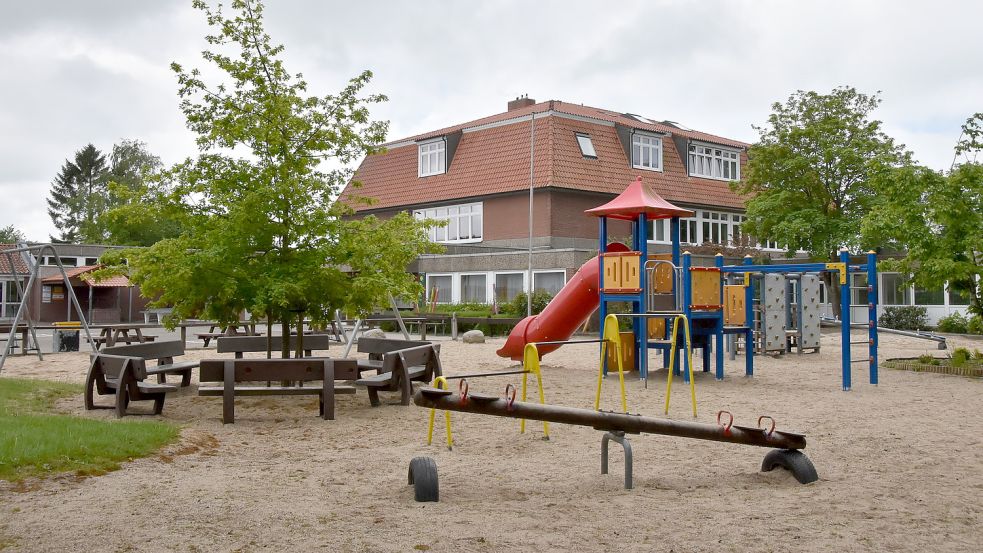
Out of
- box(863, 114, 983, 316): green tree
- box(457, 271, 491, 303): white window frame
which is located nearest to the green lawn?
box(863, 114, 983, 316): green tree

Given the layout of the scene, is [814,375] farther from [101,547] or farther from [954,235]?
[101,547]

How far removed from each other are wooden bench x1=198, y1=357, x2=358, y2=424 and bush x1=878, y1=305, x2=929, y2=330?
31.4 metres

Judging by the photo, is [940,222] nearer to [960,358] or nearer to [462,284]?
[960,358]

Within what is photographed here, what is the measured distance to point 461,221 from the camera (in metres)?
41.9

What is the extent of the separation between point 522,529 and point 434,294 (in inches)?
1233

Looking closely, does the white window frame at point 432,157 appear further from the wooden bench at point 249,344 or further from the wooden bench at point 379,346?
the wooden bench at point 379,346

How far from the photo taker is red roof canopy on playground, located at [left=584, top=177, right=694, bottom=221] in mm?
16359

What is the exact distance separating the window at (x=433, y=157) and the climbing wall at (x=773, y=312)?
79.3ft

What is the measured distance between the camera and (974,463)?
809 centimetres

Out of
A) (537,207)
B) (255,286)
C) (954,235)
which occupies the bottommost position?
(255,286)

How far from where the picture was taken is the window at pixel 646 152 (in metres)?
41.2

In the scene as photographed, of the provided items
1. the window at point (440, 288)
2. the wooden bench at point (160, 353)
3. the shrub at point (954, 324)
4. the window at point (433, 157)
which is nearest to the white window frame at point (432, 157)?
the window at point (433, 157)

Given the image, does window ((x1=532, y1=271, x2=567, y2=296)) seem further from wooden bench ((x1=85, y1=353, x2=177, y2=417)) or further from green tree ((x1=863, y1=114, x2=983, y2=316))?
wooden bench ((x1=85, y1=353, x2=177, y2=417))

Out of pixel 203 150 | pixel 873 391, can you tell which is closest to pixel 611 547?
pixel 203 150
